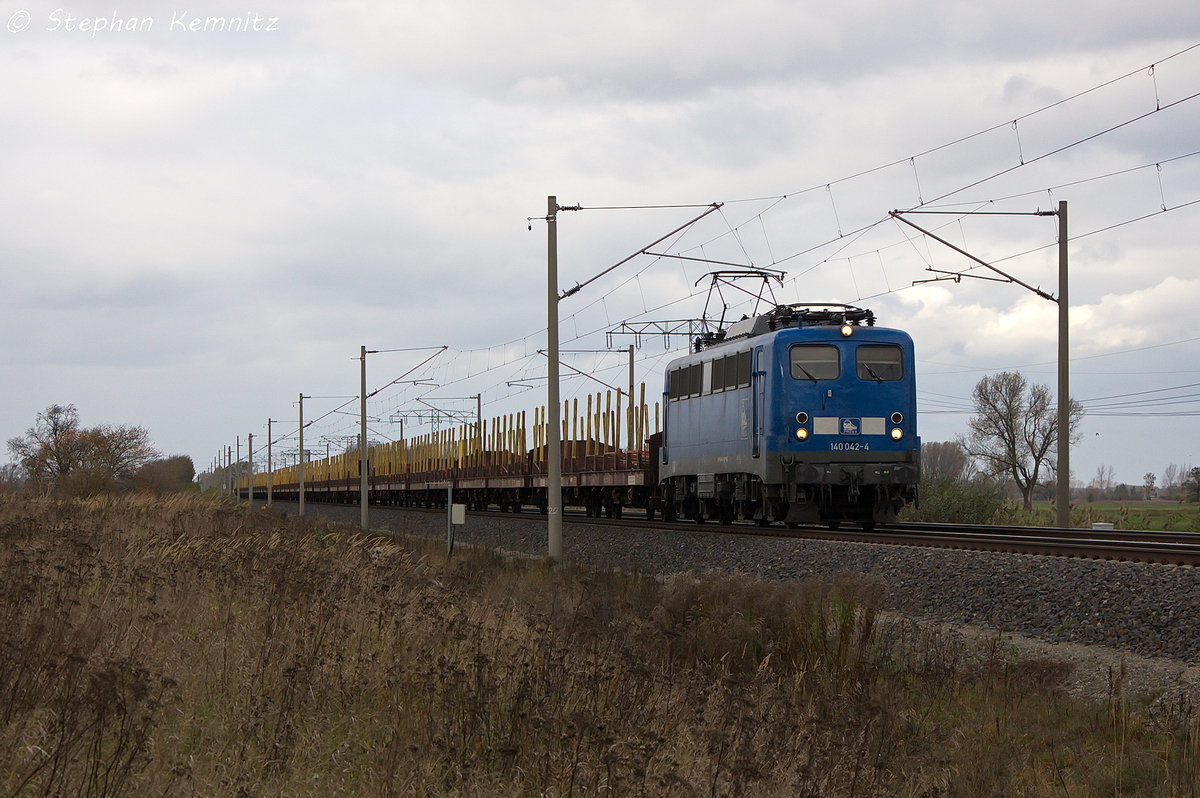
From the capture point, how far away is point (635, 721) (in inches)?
254

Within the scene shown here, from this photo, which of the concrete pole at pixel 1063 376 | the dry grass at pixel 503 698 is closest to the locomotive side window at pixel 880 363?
the concrete pole at pixel 1063 376

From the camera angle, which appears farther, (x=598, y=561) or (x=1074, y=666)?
(x=598, y=561)

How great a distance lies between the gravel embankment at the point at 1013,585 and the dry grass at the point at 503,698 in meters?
1.29

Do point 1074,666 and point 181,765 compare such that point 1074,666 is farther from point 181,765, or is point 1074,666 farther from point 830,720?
point 181,765

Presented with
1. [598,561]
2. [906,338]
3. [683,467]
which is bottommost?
[598,561]

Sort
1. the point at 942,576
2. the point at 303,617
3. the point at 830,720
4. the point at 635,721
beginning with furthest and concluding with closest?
1. the point at 942,576
2. the point at 303,617
3. the point at 830,720
4. the point at 635,721

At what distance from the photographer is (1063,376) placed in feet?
78.8

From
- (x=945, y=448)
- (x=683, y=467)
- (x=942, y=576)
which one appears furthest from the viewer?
(x=945, y=448)

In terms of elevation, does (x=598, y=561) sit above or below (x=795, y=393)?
below

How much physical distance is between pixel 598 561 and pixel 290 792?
47.3ft

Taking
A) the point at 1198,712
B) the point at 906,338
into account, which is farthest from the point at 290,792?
the point at 906,338

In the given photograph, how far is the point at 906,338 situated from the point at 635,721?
1536cm

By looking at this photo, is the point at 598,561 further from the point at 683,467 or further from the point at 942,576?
the point at 942,576

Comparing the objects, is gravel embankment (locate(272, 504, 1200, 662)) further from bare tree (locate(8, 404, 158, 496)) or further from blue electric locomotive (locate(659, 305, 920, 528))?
bare tree (locate(8, 404, 158, 496))
